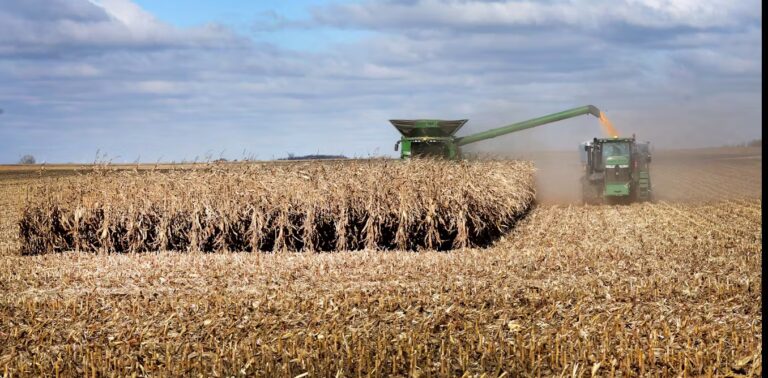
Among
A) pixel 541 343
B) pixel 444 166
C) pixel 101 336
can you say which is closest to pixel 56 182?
pixel 444 166

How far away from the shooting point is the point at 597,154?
86.9 feet

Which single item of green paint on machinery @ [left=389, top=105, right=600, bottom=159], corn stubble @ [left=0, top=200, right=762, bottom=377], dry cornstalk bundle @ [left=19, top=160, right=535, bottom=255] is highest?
green paint on machinery @ [left=389, top=105, right=600, bottom=159]

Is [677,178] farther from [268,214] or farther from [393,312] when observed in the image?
[393,312]

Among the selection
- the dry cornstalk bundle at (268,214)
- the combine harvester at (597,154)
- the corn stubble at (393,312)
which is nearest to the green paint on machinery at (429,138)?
the combine harvester at (597,154)

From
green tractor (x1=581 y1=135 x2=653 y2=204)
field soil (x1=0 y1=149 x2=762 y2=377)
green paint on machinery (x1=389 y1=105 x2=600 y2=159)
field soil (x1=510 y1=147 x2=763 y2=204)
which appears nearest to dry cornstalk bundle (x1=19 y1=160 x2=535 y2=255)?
field soil (x1=0 y1=149 x2=762 y2=377)

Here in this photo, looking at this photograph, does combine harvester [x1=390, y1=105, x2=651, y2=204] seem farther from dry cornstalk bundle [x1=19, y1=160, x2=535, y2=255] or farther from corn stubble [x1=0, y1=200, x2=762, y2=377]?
corn stubble [x1=0, y1=200, x2=762, y2=377]

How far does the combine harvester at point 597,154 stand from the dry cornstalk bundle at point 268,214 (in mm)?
7379

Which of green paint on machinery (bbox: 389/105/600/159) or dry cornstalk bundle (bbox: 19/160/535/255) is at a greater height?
green paint on machinery (bbox: 389/105/600/159)

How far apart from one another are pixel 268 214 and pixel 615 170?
42.3ft

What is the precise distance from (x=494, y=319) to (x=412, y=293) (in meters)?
1.72

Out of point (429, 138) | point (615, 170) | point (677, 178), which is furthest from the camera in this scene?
point (677, 178)

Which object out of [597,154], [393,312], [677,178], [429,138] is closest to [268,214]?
[393,312]

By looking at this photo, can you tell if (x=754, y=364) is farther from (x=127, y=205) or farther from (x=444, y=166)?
(x=127, y=205)

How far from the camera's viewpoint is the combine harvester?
25375mm
